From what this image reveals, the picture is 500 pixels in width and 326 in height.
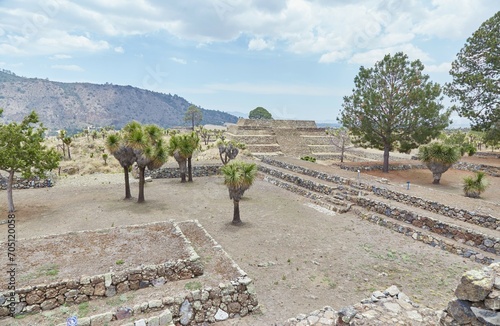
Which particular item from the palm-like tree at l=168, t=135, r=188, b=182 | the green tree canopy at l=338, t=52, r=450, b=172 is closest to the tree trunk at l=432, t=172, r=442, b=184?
the green tree canopy at l=338, t=52, r=450, b=172

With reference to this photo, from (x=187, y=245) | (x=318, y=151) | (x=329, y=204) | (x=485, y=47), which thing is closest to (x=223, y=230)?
(x=187, y=245)

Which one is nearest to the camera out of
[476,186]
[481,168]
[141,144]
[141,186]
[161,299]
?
[161,299]

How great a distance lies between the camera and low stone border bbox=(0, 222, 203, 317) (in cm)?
723

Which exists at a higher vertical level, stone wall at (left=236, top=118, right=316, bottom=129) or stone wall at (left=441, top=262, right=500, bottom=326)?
stone wall at (left=236, top=118, right=316, bottom=129)

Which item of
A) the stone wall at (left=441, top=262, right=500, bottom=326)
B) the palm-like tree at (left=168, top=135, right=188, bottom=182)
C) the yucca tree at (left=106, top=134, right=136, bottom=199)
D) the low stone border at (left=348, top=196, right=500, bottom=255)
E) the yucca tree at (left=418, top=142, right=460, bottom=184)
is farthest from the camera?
the palm-like tree at (left=168, top=135, right=188, bottom=182)

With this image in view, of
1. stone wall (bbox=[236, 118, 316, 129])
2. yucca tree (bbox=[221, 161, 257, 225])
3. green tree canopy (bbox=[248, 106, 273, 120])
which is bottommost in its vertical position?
yucca tree (bbox=[221, 161, 257, 225])

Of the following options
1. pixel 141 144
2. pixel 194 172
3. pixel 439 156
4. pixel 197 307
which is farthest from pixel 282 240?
pixel 194 172

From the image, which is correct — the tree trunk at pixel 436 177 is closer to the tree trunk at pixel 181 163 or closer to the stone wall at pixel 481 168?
the stone wall at pixel 481 168

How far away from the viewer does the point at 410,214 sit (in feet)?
48.6

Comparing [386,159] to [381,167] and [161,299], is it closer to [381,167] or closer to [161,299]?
[381,167]

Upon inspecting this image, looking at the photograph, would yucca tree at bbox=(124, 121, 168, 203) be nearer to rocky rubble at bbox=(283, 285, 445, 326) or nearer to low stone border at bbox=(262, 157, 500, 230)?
low stone border at bbox=(262, 157, 500, 230)

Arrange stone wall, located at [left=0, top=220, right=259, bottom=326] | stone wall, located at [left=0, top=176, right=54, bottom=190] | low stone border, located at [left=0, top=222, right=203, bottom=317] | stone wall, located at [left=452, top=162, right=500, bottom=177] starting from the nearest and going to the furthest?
stone wall, located at [left=0, top=220, right=259, bottom=326]
low stone border, located at [left=0, top=222, right=203, bottom=317]
stone wall, located at [left=0, top=176, right=54, bottom=190]
stone wall, located at [left=452, top=162, right=500, bottom=177]

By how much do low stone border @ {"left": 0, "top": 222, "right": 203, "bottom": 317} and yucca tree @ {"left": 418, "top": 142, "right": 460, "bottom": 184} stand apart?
64.6 ft

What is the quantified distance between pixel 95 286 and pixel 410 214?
14.1m
